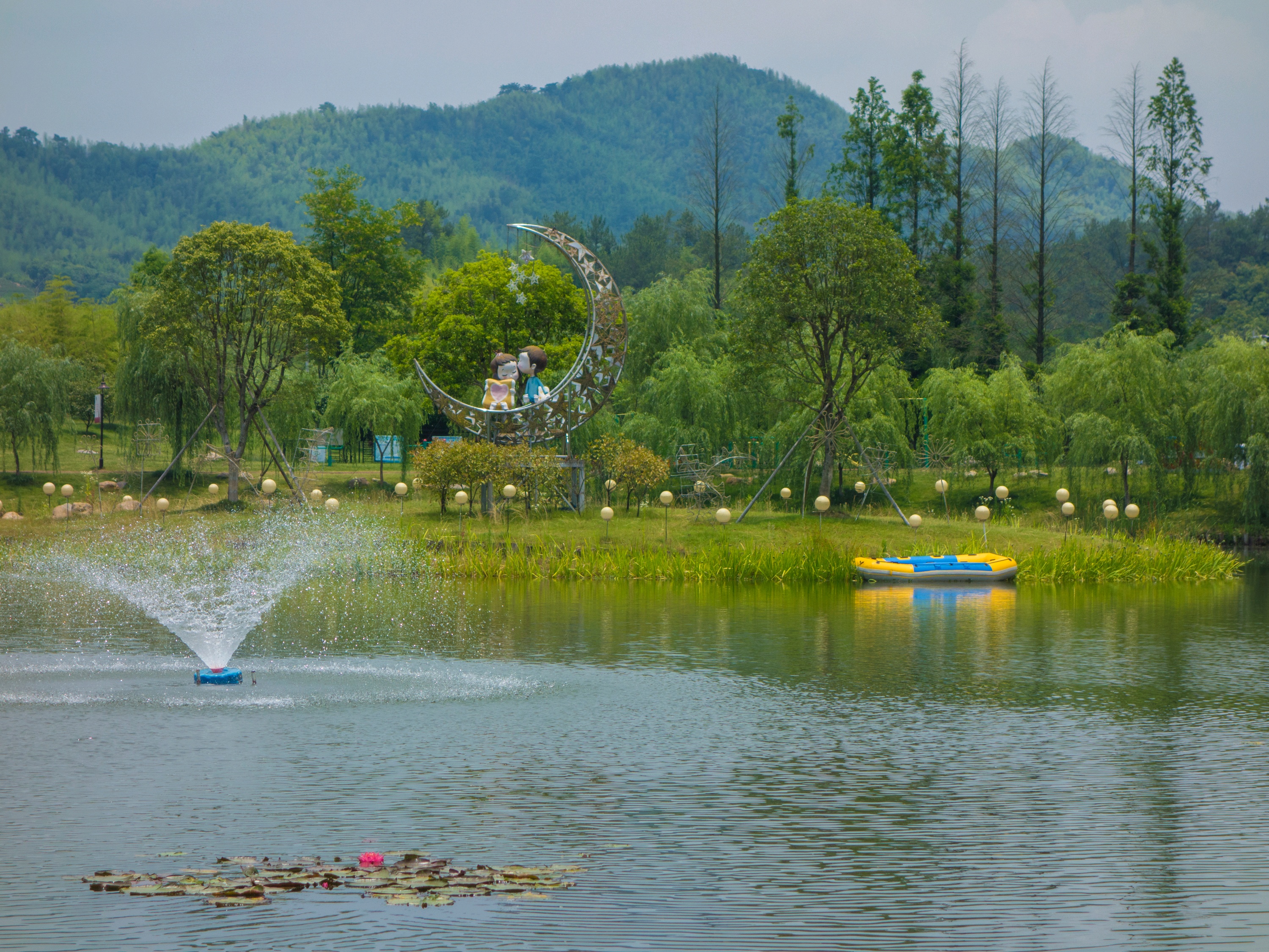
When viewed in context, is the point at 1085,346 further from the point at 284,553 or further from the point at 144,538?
the point at 144,538

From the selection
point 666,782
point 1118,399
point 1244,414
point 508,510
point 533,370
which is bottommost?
point 666,782

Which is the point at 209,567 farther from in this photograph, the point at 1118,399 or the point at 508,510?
the point at 1118,399

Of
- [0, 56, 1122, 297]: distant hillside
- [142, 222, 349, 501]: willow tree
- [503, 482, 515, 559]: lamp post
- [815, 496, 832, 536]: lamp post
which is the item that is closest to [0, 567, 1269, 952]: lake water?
[503, 482, 515, 559]: lamp post

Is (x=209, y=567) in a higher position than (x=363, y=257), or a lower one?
lower

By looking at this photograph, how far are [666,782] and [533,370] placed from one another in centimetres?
2524

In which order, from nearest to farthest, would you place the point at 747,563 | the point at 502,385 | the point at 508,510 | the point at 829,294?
the point at 747,563
the point at 508,510
the point at 829,294
the point at 502,385

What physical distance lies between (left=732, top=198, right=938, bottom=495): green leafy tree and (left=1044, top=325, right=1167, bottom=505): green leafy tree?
22.5ft

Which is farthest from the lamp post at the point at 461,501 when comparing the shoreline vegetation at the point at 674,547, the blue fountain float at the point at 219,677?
the blue fountain float at the point at 219,677

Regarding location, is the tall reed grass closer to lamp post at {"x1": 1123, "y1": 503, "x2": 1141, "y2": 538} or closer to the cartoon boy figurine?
lamp post at {"x1": 1123, "y1": 503, "x2": 1141, "y2": 538}

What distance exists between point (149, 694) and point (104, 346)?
161 ft

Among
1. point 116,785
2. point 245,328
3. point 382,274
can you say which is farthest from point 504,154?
point 116,785

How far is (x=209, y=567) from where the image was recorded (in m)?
27.1

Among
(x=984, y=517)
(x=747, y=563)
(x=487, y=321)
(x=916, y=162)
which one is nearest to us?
(x=747, y=563)

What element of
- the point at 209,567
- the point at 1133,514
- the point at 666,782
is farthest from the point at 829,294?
the point at 666,782
